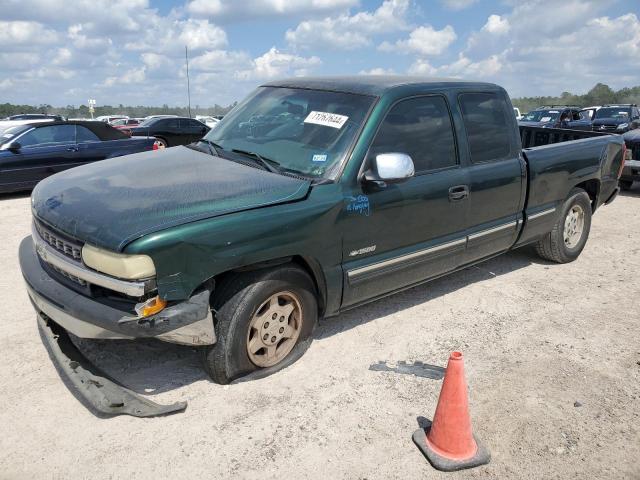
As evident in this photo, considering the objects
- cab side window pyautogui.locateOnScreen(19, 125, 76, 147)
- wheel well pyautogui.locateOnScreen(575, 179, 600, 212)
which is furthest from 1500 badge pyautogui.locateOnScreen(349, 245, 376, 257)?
cab side window pyautogui.locateOnScreen(19, 125, 76, 147)

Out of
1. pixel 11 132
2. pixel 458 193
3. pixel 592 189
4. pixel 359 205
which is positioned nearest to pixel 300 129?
pixel 359 205

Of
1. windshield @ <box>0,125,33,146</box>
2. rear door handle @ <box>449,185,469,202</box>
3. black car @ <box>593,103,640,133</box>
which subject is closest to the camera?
rear door handle @ <box>449,185,469,202</box>

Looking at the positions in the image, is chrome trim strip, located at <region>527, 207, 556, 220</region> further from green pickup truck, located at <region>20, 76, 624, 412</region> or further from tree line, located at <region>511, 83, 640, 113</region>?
tree line, located at <region>511, 83, 640, 113</region>

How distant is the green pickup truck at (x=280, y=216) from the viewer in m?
2.88

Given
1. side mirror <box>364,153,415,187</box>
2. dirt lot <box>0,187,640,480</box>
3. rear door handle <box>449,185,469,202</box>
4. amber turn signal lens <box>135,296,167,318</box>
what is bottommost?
dirt lot <box>0,187,640,480</box>

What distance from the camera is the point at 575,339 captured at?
4203 millimetres

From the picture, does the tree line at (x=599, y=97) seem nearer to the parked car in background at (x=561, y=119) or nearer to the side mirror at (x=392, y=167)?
the parked car in background at (x=561, y=119)

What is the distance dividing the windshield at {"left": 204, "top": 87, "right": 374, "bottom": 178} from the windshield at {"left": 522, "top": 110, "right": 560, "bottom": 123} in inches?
646

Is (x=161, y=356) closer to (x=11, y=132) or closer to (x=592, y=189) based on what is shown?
(x=592, y=189)

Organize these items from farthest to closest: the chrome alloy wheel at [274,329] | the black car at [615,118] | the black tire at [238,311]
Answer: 1. the black car at [615,118]
2. the chrome alloy wheel at [274,329]
3. the black tire at [238,311]

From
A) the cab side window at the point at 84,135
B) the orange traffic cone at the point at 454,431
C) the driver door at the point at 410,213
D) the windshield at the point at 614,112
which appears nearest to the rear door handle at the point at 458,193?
the driver door at the point at 410,213

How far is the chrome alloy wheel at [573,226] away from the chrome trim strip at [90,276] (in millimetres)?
4652

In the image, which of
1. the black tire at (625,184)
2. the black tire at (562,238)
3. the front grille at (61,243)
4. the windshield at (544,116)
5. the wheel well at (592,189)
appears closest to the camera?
the front grille at (61,243)

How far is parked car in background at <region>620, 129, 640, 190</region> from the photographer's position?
33.8 feet
